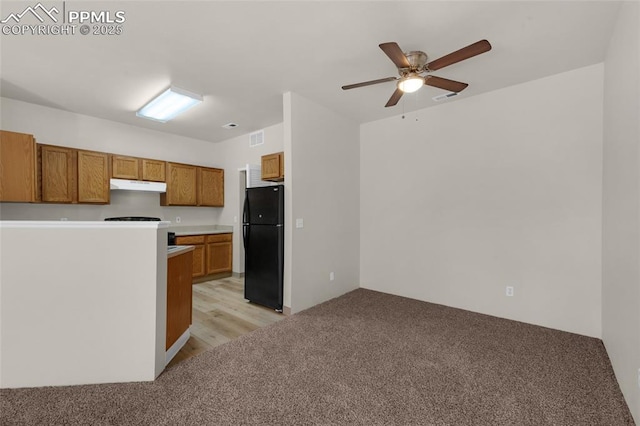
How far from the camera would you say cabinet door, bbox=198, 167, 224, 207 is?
5.39 meters

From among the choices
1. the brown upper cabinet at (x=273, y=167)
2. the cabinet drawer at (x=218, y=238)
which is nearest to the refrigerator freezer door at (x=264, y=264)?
the brown upper cabinet at (x=273, y=167)

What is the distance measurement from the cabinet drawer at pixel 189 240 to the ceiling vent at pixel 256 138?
6.44 ft

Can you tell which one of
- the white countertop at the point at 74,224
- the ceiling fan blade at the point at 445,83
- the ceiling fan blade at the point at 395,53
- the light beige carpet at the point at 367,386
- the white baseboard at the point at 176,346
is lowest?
the light beige carpet at the point at 367,386

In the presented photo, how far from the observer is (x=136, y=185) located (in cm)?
448

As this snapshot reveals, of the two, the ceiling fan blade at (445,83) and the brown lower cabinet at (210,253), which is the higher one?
the ceiling fan blade at (445,83)

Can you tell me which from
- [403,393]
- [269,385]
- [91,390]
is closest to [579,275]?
[403,393]

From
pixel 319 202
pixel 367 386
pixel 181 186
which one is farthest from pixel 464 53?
pixel 181 186

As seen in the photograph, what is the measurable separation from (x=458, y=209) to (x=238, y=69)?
3142 mm

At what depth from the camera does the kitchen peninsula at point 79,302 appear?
189 cm

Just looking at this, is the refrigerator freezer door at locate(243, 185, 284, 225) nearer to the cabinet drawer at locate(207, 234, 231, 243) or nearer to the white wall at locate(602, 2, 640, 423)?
the cabinet drawer at locate(207, 234, 231, 243)

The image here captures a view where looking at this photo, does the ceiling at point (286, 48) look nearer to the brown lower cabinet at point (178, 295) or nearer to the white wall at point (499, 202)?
the white wall at point (499, 202)

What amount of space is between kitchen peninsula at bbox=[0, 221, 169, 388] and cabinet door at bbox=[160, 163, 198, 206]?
3.16 m

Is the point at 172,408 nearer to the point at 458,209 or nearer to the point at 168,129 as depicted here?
the point at 458,209

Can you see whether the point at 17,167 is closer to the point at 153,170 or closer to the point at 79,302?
the point at 153,170
